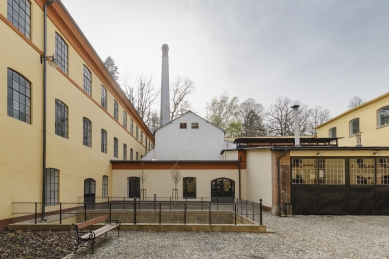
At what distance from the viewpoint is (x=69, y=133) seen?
1225 centimetres

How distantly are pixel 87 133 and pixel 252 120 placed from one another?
31390 mm

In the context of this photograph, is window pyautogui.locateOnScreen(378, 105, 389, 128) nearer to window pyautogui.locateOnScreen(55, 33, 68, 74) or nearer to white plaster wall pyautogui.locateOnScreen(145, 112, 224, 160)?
white plaster wall pyautogui.locateOnScreen(145, 112, 224, 160)

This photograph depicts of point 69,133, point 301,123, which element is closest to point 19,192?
point 69,133

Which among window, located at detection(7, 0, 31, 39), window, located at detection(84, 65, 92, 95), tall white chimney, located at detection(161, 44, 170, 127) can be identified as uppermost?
tall white chimney, located at detection(161, 44, 170, 127)

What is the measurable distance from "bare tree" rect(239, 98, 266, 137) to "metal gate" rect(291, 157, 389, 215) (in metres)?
26.8

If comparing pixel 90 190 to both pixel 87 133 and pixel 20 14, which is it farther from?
pixel 20 14

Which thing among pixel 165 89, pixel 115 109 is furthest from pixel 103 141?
pixel 165 89

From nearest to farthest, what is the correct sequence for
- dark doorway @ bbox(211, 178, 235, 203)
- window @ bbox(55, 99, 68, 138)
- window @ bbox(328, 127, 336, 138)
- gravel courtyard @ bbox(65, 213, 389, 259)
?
gravel courtyard @ bbox(65, 213, 389, 259) → window @ bbox(55, 99, 68, 138) → dark doorway @ bbox(211, 178, 235, 203) → window @ bbox(328, 127, 336, 138)

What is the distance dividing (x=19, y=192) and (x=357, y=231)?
12.9 meters

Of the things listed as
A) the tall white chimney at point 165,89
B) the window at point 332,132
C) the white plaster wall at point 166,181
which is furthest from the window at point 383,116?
the tall white chimney at point 165,89

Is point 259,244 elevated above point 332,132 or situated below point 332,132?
below

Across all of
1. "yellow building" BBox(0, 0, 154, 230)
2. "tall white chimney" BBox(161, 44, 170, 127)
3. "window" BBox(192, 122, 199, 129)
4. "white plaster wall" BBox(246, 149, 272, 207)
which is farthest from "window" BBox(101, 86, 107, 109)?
"tall white chimney" BBox(161, 44, 170, 127)

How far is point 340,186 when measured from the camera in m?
12.6

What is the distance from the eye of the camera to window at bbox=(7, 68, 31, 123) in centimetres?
838
